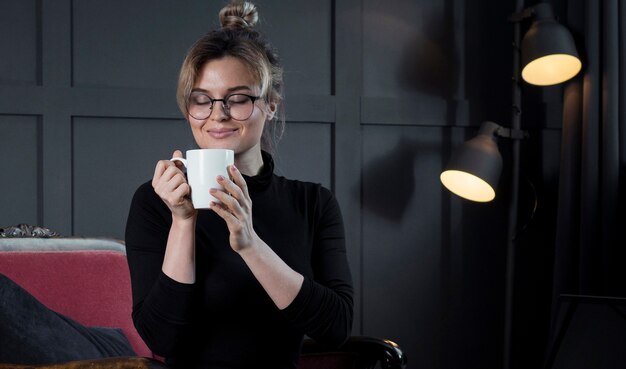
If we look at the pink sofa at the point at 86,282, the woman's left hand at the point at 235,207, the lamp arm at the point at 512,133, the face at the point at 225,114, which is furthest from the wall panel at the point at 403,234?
the woman's left hand at the point at 235,207

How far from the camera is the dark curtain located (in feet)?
8.71

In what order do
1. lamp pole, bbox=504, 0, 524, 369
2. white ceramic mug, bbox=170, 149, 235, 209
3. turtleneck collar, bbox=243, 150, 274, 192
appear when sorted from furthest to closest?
lamp pole, bbox=504, 0, 524, 369
turtleneck collar, bbox=243, 150, 274, 192
white ceramic mug, bbox=170, 149, 235, 209

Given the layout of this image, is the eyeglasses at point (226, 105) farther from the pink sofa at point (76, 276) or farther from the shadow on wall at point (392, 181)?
the shadow on wall at point (392, 181)

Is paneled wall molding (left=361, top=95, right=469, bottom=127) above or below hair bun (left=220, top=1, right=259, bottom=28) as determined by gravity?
below

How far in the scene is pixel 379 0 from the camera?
2773 millimetres

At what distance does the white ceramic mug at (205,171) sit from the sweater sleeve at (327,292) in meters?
0.29

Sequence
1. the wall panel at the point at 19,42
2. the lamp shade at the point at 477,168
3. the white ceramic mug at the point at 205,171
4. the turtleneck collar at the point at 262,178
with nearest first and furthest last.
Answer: the white ceramic mug at the point at 205,171, the turtleneck collar at the point at 262,178, the wall panel at the point at 19,42, the lamp shade at the point at 477,168

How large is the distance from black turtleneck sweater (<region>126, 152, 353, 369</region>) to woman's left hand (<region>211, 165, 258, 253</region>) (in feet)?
0.51

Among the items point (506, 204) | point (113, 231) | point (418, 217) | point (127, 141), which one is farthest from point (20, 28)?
point (506, 204)

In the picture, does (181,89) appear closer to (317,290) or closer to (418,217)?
(317,290)

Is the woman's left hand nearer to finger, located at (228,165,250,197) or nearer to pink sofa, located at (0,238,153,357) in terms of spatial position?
finger, located at (228,165,250,197)

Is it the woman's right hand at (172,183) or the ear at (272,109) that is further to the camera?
the ear at (272,109)

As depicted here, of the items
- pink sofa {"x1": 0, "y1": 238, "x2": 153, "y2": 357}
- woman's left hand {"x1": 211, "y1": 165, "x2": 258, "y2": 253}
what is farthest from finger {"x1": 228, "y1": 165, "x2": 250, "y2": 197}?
pink sofa {"x1": 0, "y1": 238, "x2": 153, "y2": 357}

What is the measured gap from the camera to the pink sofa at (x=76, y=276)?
1.80 metres
